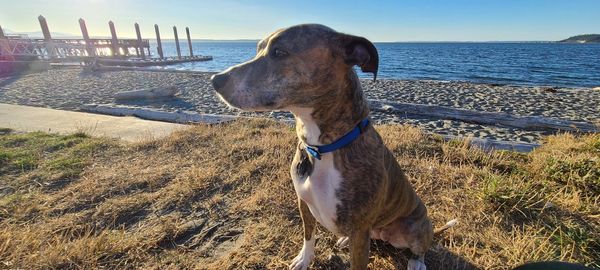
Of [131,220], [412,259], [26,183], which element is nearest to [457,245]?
[412,259]

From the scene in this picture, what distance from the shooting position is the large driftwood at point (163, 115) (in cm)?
748

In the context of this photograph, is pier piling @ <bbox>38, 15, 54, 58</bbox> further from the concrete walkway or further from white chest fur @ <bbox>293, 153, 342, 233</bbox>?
white chest fur @ <bbox>293, 153, 342, 233</bbox>

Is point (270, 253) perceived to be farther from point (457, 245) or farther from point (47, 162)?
point (47, 162)

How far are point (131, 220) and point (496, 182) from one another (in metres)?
3.96

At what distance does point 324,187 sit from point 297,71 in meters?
0.78

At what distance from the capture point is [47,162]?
459 centimetres

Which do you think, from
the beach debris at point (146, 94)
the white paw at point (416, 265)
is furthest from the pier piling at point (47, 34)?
the white paw at point (416, 265)

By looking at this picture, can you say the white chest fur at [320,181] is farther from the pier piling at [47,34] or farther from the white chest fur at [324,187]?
A: the pier piling at [47,34]

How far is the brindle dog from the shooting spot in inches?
78.2

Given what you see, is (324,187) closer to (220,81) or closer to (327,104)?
(327,104)

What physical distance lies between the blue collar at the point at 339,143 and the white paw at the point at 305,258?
984 millimetres

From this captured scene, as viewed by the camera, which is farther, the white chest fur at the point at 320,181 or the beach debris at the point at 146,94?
the beach debris at the point at 146,94

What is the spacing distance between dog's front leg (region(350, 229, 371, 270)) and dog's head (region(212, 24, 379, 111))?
0.97 metres

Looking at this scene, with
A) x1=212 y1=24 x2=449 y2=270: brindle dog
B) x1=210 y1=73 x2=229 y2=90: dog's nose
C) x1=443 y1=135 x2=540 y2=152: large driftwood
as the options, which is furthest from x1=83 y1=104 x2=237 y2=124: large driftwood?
x1=212 y1=24 x2=449 y2=270: brindle dog
